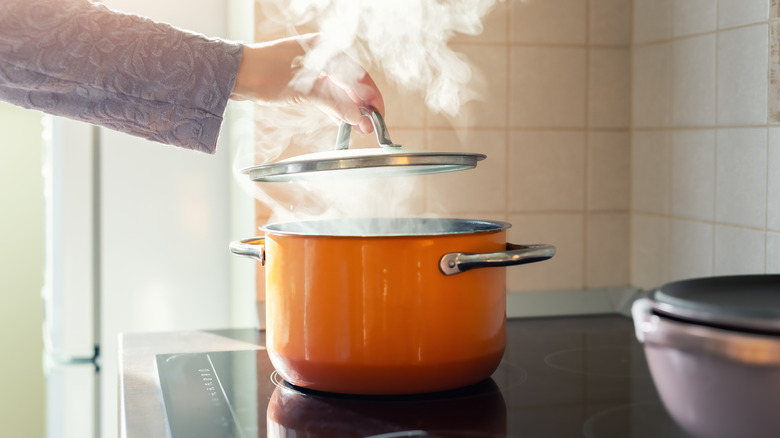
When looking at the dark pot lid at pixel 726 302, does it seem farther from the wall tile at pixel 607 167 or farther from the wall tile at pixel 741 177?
the wall tile at pixel 607 167

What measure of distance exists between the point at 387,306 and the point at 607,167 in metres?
0.75

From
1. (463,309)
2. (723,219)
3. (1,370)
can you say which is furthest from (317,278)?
(1,370)

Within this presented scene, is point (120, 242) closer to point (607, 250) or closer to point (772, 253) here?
point (607, 250)

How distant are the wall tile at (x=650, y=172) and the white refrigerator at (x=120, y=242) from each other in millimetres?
697

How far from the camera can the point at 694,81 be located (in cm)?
118

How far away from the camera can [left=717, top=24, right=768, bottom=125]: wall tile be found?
3.38 ft

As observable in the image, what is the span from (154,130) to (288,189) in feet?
1.29

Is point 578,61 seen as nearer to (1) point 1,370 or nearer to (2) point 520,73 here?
(2) point 520,73

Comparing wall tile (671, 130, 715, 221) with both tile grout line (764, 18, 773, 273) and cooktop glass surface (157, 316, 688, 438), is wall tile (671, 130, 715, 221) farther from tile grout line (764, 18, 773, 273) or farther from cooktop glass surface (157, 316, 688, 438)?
cooktop glass surface (157, 316, 688, 438)

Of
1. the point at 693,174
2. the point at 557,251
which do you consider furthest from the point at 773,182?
the point at 557,251

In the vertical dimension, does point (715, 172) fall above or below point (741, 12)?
below

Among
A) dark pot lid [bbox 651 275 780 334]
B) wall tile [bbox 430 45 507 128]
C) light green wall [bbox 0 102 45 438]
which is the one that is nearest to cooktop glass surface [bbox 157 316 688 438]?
dark pot lid [bbox 651 275 780 334]

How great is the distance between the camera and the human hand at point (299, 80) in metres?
0.85

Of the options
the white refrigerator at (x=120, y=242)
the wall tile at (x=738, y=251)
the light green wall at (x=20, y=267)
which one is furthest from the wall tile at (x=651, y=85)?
the light green wall at (x=20, y=267)
